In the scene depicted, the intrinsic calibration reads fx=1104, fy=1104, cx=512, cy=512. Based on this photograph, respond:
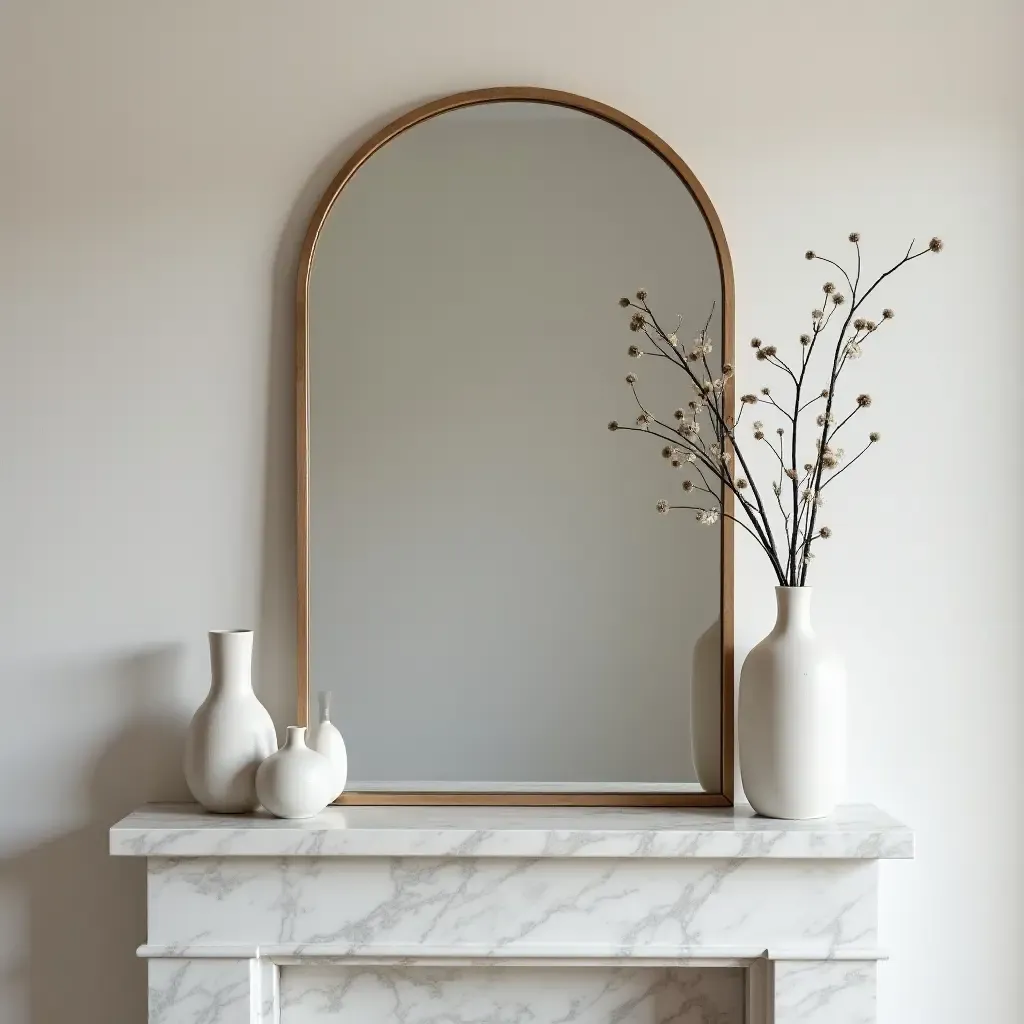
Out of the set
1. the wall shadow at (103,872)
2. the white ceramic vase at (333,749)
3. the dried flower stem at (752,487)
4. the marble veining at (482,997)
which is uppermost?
the dried flower stem at (752,487)

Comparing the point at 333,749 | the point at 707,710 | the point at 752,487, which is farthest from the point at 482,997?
the point at 752,487

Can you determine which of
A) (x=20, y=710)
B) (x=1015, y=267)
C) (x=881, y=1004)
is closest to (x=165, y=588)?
(x=20, y=710)

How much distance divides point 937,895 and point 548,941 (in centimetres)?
68

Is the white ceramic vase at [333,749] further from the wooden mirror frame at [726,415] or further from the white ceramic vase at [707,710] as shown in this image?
the white ceramic vase at [707,710]

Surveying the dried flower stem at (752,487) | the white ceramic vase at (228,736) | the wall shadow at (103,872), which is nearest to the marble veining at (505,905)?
the white ceramic vase at (228,736)

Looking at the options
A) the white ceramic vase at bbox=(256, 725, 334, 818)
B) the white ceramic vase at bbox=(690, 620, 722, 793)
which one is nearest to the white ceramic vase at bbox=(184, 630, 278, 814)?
the white ceramic vase at bbox=(256, 725, 334, 818)

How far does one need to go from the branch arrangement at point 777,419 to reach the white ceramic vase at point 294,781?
2.21 ft

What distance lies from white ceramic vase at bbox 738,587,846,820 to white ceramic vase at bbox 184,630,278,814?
0.76m

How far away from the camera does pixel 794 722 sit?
1.66 metres

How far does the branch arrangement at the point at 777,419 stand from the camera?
1.77 m

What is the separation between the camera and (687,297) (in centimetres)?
183

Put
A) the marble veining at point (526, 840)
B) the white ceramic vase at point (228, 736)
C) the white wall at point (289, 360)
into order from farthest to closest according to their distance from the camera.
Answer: the white wall at point (289, 360) → the white ceramic vase at point (228, 736) → the marble veining at point (526, 840)

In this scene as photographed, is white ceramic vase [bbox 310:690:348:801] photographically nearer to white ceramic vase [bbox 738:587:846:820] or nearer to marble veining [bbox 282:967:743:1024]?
marble veining [bbox 282:967:743:1024]

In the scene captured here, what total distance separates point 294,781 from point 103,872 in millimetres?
448
